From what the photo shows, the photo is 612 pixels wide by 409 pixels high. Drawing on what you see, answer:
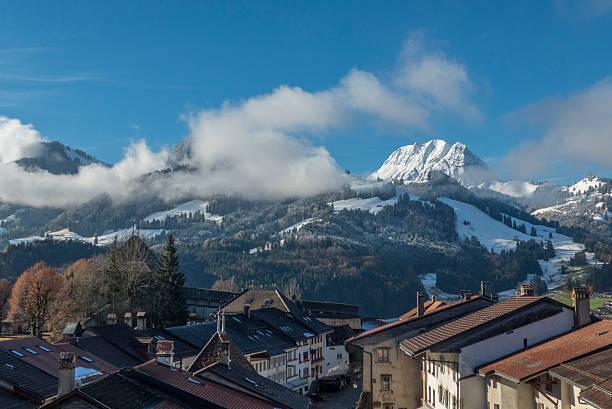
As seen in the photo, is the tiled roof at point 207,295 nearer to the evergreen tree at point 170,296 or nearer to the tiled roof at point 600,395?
the evergreen tree at point 170,296

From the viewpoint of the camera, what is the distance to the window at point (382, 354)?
47938mm

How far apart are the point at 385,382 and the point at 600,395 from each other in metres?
26.6

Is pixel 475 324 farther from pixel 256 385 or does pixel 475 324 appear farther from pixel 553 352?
pixel 256 385

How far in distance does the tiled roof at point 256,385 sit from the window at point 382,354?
7.76 m

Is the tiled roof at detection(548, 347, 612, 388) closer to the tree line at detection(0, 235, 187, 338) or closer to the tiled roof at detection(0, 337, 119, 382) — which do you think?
the tiled roof at detection(0, 337, 119, 382)

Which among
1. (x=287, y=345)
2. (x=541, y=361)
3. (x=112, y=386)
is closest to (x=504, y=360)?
(x=541, y=361)

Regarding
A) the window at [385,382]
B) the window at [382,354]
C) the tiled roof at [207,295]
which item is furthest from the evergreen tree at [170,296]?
the window at [385,382]

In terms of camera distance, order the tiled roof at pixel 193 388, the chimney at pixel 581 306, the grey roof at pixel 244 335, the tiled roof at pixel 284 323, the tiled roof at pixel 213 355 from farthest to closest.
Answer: the tiled roof at pixel 284 323
the grey roof at pixel 244 335
the tiled roof at pixel 213 355
the chimney at pixel 581 306
the tiled roof at pixel 193 388

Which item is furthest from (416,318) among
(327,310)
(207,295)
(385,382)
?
(327,310)

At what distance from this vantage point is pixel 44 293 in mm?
114125

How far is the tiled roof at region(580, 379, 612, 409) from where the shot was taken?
21500 millimetres

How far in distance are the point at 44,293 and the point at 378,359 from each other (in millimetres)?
84461

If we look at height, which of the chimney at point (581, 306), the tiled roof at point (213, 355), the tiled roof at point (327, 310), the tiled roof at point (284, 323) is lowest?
the tiled roof at point (327, 310)

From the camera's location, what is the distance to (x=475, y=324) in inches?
1455
